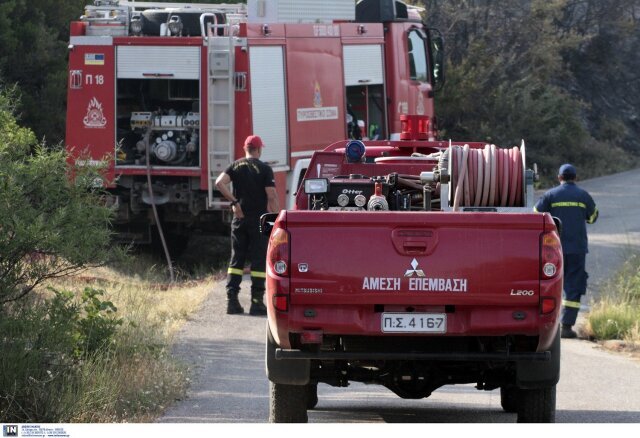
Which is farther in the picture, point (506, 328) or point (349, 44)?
point (349, 44)

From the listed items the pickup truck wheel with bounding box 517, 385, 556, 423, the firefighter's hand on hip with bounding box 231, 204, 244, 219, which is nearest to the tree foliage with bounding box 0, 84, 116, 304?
the pickup truck wheel with bounding box 517, 385, 556, 423

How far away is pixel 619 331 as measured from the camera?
1253 cm

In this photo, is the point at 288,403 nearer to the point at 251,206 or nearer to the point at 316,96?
the point at 251,206

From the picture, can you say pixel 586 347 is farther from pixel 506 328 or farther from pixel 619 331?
pixel 506 328

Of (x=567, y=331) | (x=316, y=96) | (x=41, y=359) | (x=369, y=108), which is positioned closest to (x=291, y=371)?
(x=41, y=359)

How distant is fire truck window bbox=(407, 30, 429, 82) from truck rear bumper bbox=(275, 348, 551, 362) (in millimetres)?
12315

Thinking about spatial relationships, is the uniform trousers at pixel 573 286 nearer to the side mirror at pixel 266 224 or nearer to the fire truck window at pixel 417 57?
the side mirror at pixel 266 224

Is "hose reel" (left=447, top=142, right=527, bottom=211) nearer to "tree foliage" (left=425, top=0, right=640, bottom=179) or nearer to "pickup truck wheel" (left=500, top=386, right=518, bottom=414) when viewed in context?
"pickup truck wheel" (left=500, top=386, right=518, bottom=414)

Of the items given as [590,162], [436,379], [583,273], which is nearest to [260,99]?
[583,273]

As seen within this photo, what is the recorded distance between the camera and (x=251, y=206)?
44.0 feet

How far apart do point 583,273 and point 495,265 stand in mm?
5893

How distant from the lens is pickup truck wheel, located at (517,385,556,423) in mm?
7793

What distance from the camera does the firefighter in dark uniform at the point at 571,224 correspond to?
12.7 metres

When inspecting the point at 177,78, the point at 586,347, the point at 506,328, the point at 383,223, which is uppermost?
the point at 177,78
